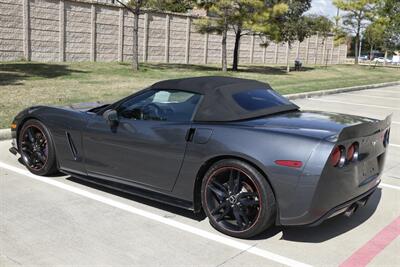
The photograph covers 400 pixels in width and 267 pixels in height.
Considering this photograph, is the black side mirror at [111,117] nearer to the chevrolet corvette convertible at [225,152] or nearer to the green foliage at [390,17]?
the chevrolet corvette convertible at [225,152]

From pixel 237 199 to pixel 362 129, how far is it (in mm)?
1237

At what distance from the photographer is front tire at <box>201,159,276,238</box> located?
4.00 metres

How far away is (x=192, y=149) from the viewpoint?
440 cm

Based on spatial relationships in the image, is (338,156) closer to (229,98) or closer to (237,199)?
(237,199)

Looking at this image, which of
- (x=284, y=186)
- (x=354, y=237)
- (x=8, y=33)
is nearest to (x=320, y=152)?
(x=284, y=186)

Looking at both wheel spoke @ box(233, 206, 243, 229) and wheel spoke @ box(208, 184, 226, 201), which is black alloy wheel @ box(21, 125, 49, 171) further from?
wheel spoke @ box(233, 206, 243, 229)

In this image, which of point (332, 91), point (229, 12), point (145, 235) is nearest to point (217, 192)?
point (145, 235)

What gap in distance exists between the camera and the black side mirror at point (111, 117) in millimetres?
4902

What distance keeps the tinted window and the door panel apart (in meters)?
0.63

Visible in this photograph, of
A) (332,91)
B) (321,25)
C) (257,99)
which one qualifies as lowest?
(332,91)

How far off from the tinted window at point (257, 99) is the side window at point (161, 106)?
0.44 meters

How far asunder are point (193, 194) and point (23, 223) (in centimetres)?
156

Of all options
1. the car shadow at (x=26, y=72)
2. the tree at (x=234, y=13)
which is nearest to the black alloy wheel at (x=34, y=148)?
the car shadow at (x=26, y=72)

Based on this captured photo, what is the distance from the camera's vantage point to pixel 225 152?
417cm
